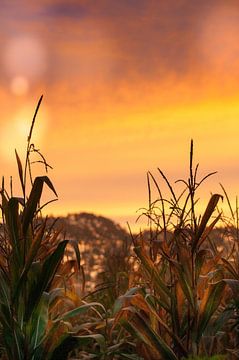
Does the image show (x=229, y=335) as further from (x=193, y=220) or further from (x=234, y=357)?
(x=193, y=220)

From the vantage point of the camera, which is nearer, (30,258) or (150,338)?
(30,258)

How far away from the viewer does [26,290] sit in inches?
171

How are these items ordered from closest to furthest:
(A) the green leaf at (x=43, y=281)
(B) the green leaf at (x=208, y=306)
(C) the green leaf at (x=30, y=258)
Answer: (C) the green leaf at (x=30, y=258)
(A) the green leaf at (x=43, y=281)
(B) the green leaf at (x=208, y=306)

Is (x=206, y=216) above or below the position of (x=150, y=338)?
above

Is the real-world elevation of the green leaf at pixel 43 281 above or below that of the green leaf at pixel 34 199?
below

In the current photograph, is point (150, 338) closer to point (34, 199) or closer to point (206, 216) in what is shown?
point (206, 216)

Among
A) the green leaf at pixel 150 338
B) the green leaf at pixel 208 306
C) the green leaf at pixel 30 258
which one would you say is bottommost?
the green leaf at pixel 150 338

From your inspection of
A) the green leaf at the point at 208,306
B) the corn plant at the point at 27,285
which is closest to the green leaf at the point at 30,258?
the corn plant at the point at 27,285

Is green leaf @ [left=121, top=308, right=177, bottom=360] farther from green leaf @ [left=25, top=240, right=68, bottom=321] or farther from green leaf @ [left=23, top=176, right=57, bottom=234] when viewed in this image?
green leaf @ [left=23, top=176, right=57, bottom=234]

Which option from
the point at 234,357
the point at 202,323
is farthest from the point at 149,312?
the point at 234,357

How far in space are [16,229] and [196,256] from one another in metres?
1.13

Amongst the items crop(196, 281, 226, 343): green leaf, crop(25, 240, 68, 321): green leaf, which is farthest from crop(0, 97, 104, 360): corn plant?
crop(196, 281, 226, 343): green leaf

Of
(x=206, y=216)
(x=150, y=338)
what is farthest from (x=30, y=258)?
(x=206, y=216)

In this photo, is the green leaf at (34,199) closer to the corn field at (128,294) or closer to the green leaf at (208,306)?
the corn field at (128,294)
